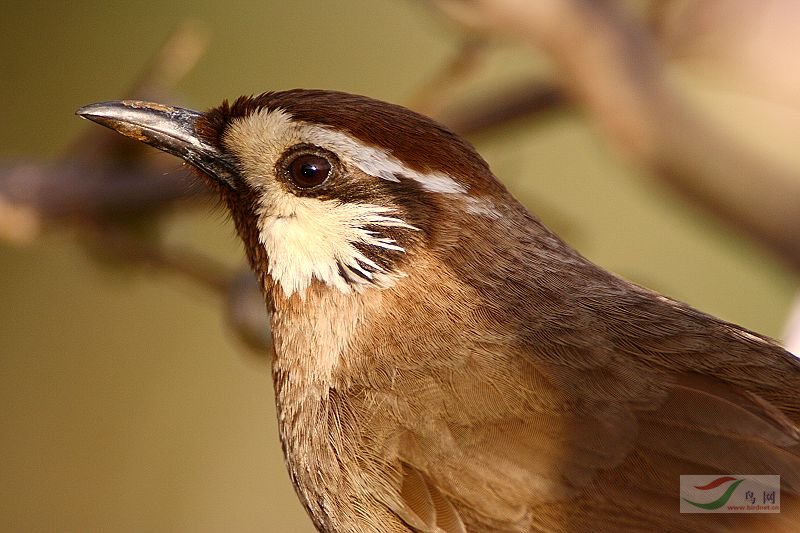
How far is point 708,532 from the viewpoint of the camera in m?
2.24

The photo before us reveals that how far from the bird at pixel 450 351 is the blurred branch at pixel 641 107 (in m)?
1.71

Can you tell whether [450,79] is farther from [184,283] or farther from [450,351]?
[184,283]

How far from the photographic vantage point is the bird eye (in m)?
2.60

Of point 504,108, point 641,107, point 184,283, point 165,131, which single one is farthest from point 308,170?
point 184,283

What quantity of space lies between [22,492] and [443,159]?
5.15 meters

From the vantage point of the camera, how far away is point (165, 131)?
2785 mm

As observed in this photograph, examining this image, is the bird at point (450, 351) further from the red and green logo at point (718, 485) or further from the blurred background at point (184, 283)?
the blurred background at point (184, 283)

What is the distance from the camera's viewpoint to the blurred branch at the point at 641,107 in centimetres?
432

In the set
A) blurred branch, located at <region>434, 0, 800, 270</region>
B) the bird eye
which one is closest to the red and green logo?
the bird eye

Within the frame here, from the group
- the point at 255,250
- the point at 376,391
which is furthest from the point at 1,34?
the point at 376,391

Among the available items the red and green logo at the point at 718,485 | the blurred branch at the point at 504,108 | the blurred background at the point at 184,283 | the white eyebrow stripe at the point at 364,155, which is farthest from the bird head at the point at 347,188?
the blurred background at the point at 184,283

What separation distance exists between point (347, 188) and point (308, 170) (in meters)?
0.10

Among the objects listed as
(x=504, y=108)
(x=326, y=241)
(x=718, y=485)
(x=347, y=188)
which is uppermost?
(x=504, y=108)

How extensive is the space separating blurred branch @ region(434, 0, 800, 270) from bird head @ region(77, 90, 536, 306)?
1886mm
